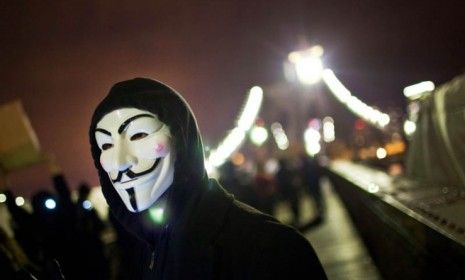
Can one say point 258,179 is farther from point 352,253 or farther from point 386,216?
point 386,216

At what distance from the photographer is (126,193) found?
2676mm

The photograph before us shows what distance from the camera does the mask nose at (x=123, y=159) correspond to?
8.80ft

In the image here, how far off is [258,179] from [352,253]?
5.13 m

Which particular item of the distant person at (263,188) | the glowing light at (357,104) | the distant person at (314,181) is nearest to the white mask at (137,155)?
the distant person at (263,188)

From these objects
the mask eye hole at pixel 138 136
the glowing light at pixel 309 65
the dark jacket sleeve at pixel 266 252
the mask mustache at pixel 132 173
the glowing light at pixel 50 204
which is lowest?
the dark jacket sleeve at pixel 266 252

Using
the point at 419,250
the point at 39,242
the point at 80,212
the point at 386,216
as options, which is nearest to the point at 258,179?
the point at 80,212

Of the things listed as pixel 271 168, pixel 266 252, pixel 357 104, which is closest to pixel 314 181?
pixel 266 252

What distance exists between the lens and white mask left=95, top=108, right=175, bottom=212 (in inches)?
103

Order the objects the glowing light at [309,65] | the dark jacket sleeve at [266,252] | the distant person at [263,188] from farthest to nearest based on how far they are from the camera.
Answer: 1. the glowing light at [309,65]
2. the distant person at [263,188]
3. the dark jacket sleeve at [266,252]

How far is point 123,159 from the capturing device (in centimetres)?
269

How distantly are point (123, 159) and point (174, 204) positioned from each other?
0.40 m

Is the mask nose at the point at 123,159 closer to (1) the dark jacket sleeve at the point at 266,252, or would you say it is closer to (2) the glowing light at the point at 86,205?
(1) the dark jacket sleeve at the point at 266,252

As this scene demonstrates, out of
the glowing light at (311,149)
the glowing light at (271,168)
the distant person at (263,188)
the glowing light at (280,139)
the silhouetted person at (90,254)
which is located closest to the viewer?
the silhouetted person at (90,254)

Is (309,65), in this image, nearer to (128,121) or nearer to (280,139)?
(128,121)
